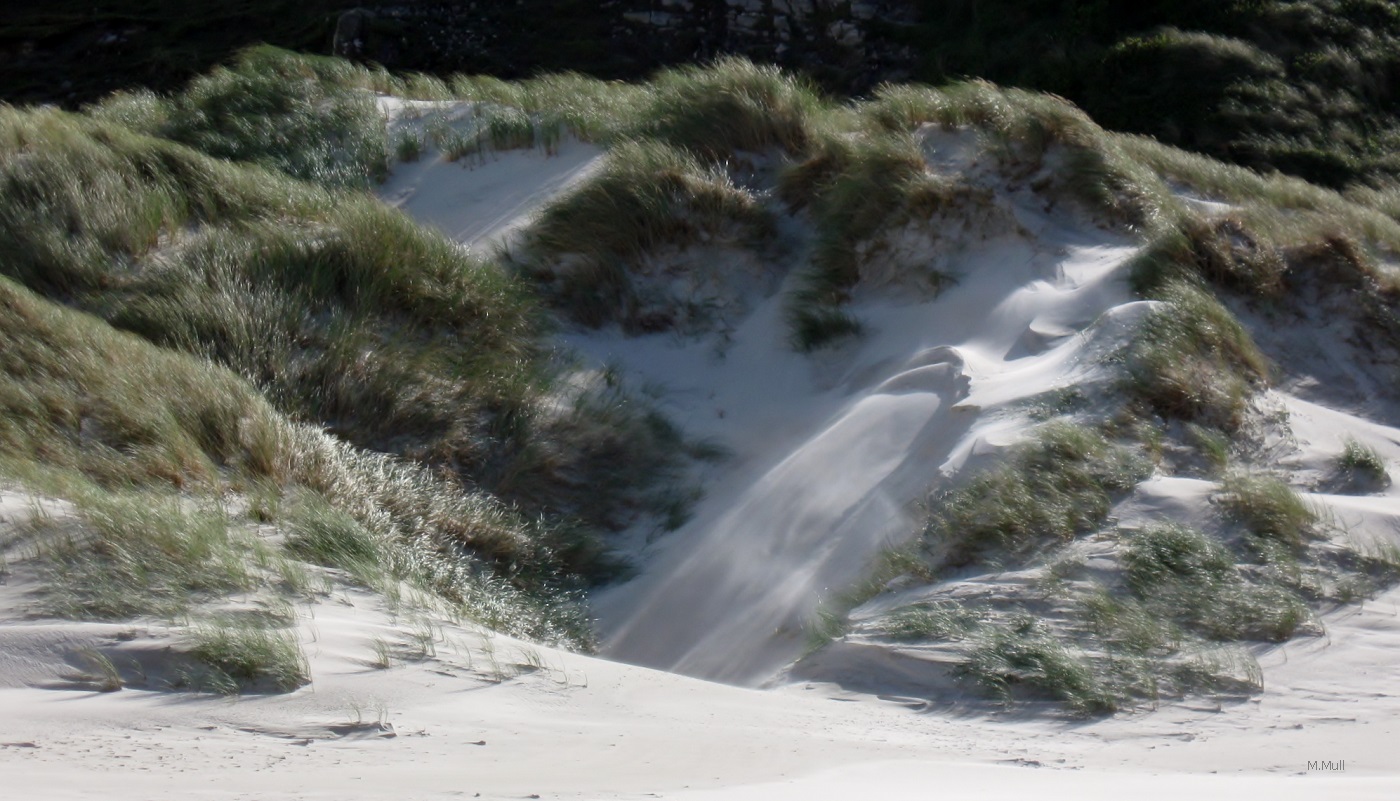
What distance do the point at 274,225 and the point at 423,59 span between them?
11807mm

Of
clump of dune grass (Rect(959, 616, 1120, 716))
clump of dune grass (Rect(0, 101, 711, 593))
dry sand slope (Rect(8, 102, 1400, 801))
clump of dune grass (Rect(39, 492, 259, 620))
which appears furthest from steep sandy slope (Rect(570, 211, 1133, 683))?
clump of dune grass (Rect(39, 492, 259, 620))

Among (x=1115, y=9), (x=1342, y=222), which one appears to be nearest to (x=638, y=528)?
(x=1342, y=222)

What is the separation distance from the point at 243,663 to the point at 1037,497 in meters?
2.71

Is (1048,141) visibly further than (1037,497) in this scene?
Yes

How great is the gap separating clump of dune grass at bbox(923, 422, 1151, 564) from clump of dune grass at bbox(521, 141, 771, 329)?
7.51 feet

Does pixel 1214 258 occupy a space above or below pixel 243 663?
above

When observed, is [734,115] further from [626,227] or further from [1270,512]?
[1270,512]

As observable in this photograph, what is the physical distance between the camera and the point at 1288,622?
3783 mm

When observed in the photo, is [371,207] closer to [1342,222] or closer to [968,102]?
[968,102]

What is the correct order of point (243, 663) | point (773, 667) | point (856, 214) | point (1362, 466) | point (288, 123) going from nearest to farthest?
point (243, 663) → point (773, 667) → point (1362, 466) → point (856, 214) → point (288, 123)

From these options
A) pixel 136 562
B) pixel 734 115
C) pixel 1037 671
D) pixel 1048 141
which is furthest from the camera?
pixel 734 115

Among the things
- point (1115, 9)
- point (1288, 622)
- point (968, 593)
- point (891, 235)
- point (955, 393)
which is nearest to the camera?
point (1288, 622)

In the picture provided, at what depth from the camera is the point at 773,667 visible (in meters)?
4.23

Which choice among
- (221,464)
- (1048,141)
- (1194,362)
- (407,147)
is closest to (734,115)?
(1048,141)
